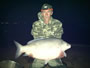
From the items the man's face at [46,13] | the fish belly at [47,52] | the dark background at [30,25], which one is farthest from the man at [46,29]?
the dark background at [30,25]

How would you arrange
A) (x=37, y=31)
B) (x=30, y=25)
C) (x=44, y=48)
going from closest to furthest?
(x=44, y=48) → (x=37, y=31) → (x=30, y=25)

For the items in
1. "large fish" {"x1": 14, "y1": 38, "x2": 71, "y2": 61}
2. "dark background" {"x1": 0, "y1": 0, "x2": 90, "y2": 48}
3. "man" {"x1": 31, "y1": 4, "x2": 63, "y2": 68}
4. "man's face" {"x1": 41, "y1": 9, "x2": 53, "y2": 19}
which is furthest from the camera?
"dark background" {"x1": 0, "y1": 0, "x2": 90, "y2": 48}

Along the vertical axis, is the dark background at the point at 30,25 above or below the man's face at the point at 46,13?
below

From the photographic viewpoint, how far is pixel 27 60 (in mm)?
6324

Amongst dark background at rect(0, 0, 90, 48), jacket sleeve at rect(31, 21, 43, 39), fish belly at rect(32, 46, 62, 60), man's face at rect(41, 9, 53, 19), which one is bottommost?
dark background at rect(0, 0, 90, 48)

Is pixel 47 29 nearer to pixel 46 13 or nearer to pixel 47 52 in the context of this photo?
pixel 46 13

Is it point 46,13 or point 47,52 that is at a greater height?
point 46,13

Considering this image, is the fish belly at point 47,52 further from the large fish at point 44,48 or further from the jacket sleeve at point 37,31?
the jacket sleeve at point 37,31

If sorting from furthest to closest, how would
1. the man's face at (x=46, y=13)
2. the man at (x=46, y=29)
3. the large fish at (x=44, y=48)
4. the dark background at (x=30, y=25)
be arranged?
the dark background at (x=30, y=25), the man at (x=46, y=29), the man's face at (x=46, y=13), the large fish at (x=44, y=48)

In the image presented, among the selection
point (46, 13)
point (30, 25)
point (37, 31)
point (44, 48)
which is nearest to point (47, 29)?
point (37, 31)

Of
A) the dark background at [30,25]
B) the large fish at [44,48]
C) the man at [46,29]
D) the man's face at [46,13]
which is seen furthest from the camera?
the dark background at [30,25]

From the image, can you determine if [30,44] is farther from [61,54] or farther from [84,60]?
[84,60]

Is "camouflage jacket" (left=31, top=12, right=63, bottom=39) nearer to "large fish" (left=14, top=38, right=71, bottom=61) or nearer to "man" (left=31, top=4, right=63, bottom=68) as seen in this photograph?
"man" (left=31, top=4, right=63, bottom=68)

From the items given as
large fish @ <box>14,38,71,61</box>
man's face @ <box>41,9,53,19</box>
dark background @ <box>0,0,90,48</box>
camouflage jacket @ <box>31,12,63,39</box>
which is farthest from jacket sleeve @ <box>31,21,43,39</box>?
dark background @ <box>0,0,90,48</box>
